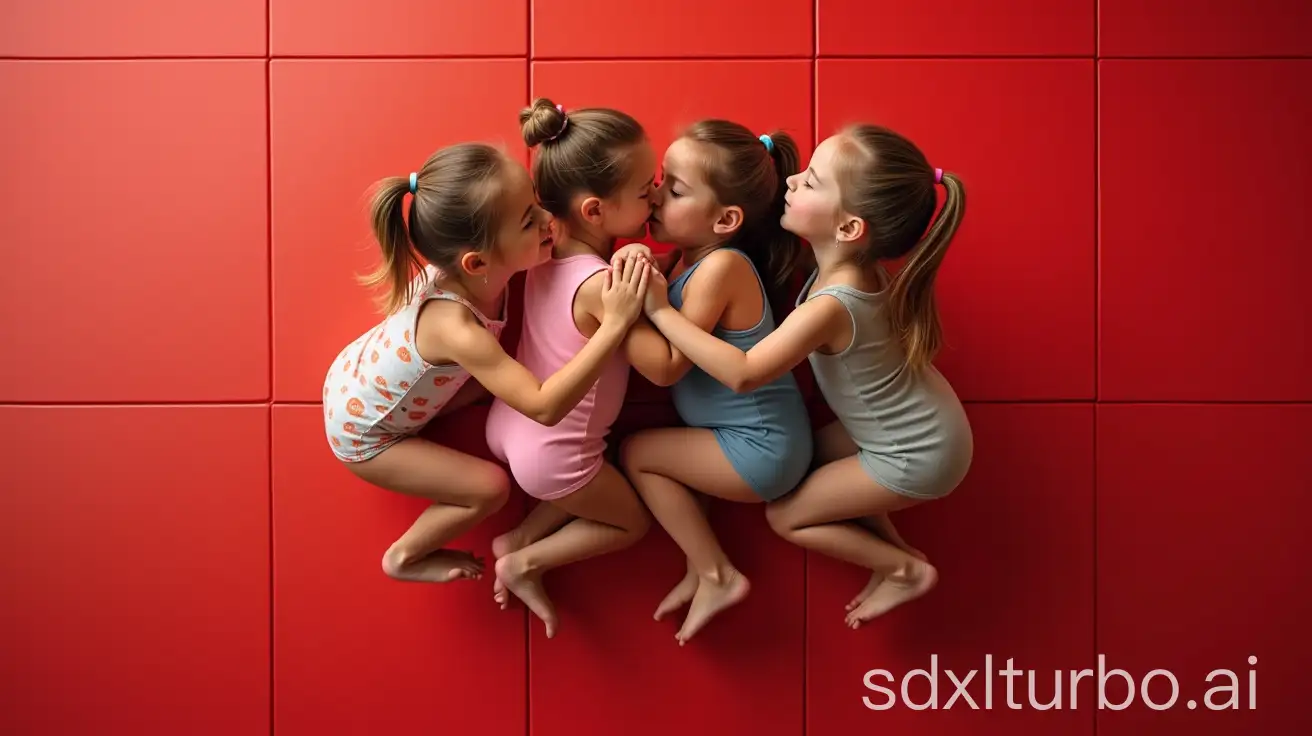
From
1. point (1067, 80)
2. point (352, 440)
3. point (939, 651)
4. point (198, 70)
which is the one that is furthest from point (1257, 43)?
point (198, 70)

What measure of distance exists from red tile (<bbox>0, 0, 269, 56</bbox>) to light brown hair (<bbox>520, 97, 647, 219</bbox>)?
0.73 m

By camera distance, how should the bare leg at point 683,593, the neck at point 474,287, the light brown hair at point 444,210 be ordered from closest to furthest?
the light brown hair at point 444,210 < the neck at point 474,287 < the bare leg at point 683,593

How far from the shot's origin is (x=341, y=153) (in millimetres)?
1937

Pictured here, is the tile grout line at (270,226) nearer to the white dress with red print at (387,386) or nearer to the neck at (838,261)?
the white dress with red print at (387,386)

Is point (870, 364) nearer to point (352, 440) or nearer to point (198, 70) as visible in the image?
point (352, 440)

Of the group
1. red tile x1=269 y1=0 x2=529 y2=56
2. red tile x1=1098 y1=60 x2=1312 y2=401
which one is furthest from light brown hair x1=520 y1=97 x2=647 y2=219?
red tile x1=1098 y1=60 x2=1312 y2=401

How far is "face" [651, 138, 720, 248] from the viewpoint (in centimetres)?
171

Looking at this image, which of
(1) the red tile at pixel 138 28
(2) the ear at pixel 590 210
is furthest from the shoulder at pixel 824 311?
(1) the red tile at pixel 138 28

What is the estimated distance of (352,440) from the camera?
1.77 metres

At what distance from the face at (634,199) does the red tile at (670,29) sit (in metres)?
0.32

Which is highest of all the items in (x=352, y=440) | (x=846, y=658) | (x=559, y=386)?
(x=559, y=386)

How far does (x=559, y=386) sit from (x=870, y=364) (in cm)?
59

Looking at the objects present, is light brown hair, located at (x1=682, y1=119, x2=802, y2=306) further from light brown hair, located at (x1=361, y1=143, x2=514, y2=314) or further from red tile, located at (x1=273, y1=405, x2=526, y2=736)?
red tile, located at (x1=273, y1=405, x2=526, y2=736)

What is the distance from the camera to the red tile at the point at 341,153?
192 centimetres
